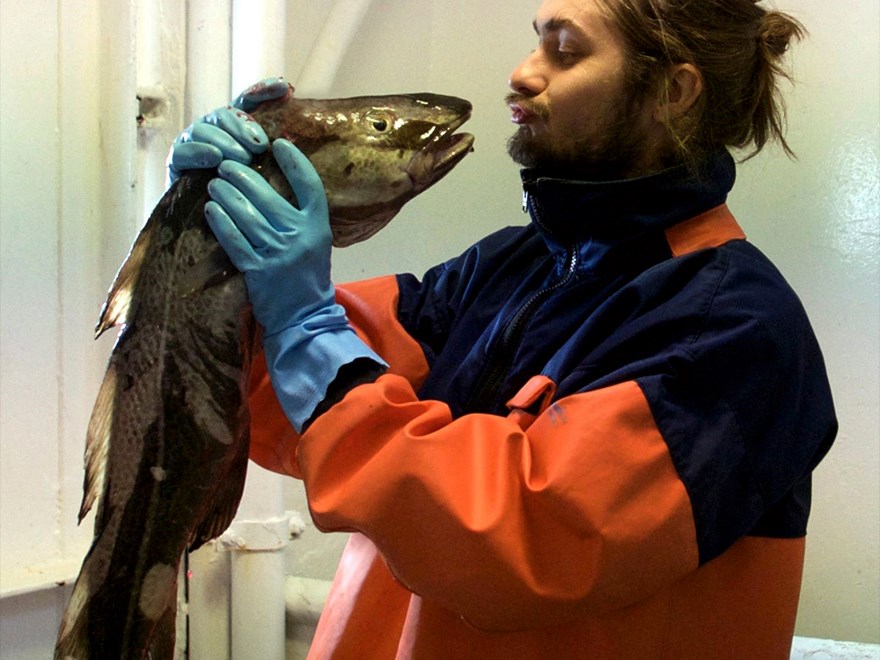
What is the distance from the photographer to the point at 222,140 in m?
1.18

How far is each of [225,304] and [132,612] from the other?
1.28 feet

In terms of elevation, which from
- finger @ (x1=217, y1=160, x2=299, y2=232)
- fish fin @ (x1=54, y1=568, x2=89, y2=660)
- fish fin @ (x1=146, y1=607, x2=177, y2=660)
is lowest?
fish fin @ (x1=146, y1=607, x2=177, y2=660)

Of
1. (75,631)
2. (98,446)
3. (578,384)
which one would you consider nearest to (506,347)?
(578,384)

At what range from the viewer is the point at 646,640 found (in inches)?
44.1

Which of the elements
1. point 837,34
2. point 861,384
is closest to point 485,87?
point 837,34

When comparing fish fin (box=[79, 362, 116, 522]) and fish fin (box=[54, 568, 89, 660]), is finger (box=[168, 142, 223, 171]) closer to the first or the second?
fish fin (box=[79, 362, 116, 522])

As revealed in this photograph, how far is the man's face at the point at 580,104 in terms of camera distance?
1310 mm

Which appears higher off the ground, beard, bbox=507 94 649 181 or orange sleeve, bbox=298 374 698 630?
beard, bbox=507 94 649 181

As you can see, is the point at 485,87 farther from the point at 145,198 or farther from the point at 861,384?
the point at 861,384

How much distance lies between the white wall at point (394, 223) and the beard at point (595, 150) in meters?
0.97

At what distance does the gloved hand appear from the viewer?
1177 millimetres

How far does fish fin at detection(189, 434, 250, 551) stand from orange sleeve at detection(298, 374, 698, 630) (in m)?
0.20

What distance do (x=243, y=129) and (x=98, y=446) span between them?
433 millimetres

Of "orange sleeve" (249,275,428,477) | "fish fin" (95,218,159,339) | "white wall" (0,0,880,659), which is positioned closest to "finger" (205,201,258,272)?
"fish fin" (95,218,159,339)
